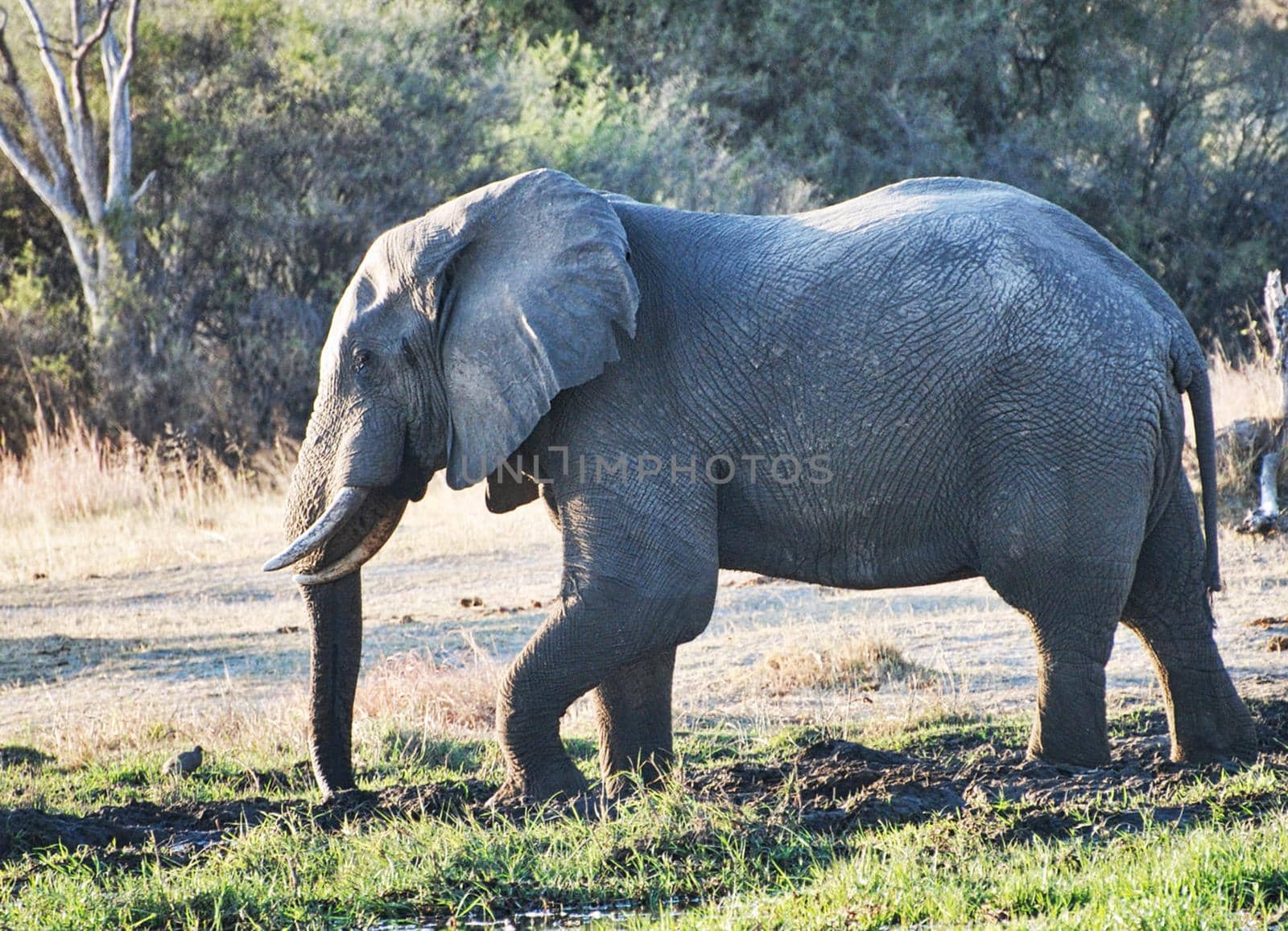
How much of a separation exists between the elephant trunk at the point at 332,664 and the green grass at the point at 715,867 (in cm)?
29

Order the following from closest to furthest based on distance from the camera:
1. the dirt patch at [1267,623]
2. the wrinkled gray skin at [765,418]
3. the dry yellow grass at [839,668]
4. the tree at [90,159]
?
the wrinkled gray skin at [765,418] → the dry yellow grass at [839,668] → the dirt patch at [1267,623] → the tree at [90,159]

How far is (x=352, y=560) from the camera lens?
21.0 feet

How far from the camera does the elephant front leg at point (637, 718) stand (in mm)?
6508

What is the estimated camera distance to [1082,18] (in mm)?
28375

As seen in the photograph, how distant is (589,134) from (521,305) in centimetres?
1834

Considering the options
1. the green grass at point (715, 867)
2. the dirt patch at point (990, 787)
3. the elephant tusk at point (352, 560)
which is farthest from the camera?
the elephant tusk at point (352, 560)

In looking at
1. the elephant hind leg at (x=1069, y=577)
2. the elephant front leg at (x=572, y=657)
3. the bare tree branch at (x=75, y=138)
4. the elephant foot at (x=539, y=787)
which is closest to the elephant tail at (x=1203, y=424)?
the elephant hind leg at (x=1069, y=577)

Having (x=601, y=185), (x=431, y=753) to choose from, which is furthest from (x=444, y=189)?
(x=431, y=753)

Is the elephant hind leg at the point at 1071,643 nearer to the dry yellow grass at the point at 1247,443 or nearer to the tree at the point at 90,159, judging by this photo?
the dry yellow grass at the point at 1247,443

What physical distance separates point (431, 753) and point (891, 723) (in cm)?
210

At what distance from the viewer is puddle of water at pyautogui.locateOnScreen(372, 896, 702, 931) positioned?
496 cm

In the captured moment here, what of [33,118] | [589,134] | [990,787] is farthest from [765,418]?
[589,134]

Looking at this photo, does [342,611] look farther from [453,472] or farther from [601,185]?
[601,185]

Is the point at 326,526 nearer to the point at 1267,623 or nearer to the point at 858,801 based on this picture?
the point at 858,801
